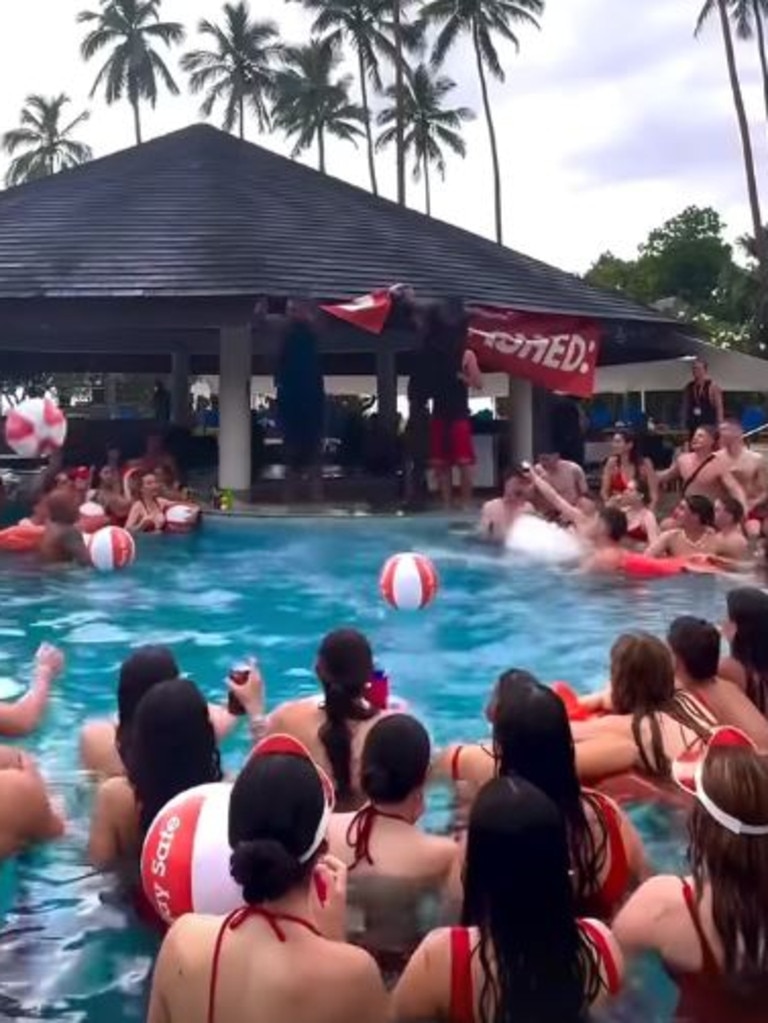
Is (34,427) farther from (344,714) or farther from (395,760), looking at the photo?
(395,760)

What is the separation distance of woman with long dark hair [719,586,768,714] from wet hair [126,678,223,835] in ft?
8.82

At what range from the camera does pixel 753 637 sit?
19.1ft

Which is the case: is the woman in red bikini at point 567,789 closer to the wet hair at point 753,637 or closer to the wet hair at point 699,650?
the wet hair at point 699,650

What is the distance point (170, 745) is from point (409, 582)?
6402 mm

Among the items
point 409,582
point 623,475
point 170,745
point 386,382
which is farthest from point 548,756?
point 386,382

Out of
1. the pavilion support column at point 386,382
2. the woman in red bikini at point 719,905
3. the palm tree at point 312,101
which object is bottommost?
the woman in red bikini at point 719,905

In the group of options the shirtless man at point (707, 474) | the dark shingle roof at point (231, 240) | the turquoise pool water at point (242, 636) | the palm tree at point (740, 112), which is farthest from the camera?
the palm tree at point (740, 112)

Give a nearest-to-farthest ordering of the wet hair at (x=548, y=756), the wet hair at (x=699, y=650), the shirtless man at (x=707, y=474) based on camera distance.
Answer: the wet hair at (x=548, y=756)
the wet hair at (x=699, y=650)
the shirtless man at (x=707, y=474)

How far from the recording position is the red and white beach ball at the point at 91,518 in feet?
49.9

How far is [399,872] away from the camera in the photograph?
4105mm

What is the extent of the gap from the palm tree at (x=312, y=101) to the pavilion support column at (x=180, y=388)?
99.3 feet

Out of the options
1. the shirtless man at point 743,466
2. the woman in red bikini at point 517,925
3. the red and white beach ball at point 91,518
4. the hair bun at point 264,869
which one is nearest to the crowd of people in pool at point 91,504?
the red and white beach ball at point 91,518

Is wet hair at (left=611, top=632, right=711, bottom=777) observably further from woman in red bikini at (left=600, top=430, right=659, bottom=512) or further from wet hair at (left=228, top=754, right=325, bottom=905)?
woman in red bikini at (left=600, top=430, right=659, bottom=512)

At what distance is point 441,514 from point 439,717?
10503 millimetres
